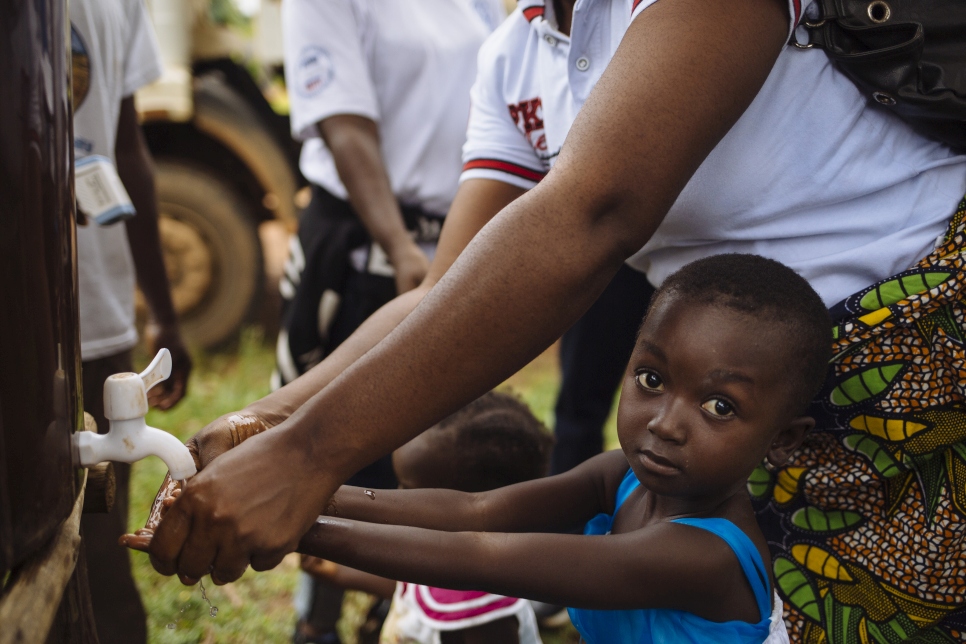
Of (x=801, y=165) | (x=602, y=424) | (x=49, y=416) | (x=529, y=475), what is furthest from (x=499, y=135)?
(x=602, y=424)

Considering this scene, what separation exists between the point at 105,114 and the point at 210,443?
4.20 feet

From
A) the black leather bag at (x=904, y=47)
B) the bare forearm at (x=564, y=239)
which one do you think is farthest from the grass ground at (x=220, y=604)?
the black leather bag at (x=904, y=47)

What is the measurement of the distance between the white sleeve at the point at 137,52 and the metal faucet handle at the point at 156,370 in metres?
1.51

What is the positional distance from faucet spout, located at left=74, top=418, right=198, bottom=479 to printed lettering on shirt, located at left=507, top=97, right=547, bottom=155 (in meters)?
0.92

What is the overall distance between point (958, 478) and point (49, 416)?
1263mm

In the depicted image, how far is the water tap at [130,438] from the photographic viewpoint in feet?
3.28

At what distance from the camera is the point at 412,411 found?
100 cm

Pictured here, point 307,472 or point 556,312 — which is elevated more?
point 556,312

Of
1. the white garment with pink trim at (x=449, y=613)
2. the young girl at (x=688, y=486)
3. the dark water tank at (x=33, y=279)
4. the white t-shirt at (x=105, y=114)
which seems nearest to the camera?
the dark water tank at (x=33, y=279)

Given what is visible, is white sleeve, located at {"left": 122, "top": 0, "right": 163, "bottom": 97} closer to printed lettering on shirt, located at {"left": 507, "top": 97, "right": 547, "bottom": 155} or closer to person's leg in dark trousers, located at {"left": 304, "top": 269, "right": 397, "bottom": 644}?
person's leg in dark trousers, located at {"left": 304, "top": 269, "right": 397, "bottom": 644}

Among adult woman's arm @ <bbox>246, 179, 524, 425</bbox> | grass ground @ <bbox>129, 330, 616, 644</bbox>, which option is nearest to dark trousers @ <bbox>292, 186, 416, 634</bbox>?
grass ground @ <bbox>129, 330, 616, 644</bbox>

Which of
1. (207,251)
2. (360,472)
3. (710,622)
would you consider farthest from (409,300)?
(207,251)

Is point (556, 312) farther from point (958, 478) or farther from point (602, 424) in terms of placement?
point (602, 424)

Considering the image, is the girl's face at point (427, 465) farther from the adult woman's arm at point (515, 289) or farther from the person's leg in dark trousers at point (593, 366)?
the adult woman's arm at point (515, 289)
